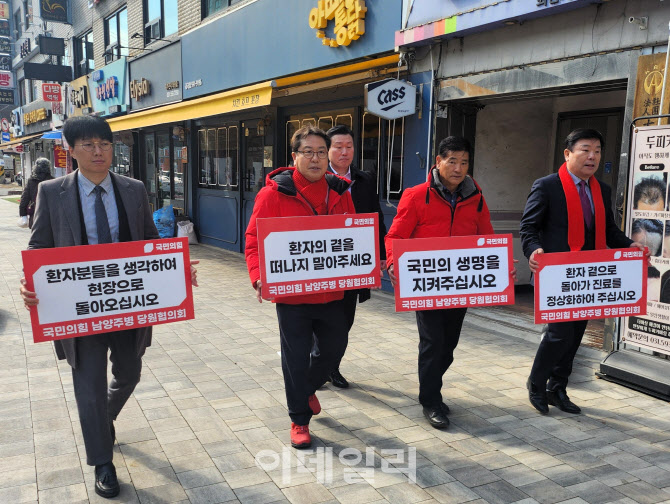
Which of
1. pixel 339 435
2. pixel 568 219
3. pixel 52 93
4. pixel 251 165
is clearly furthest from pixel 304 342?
pixel 52 93

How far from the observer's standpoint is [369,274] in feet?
11.8

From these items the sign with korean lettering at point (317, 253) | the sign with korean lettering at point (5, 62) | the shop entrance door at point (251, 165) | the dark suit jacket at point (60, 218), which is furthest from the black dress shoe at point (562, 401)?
the sign with korean lettering at point (5, 62)

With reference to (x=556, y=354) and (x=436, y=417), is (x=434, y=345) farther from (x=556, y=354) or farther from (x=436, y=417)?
(x=556, y=354)

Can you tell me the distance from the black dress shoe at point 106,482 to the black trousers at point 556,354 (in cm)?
280

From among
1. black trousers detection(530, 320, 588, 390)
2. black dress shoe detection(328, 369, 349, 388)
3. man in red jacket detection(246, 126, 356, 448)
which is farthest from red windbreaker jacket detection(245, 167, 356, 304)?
black trousers detection(530, 320, 588, 390)

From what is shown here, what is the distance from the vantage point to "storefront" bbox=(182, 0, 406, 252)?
24.8 ft

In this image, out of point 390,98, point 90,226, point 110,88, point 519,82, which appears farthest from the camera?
point 110,88

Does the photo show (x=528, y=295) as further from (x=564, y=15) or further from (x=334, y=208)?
(x=334, y=208)

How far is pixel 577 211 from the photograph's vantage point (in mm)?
3734

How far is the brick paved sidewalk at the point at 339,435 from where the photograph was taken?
9.71ft

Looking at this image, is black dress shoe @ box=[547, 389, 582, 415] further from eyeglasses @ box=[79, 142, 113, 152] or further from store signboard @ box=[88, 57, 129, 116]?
store signboard @ box=[88, 57, 129, 116]

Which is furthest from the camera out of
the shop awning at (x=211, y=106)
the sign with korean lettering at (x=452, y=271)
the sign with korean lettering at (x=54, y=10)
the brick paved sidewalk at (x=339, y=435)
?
the sign with korean lettering at (x=54, y=10)

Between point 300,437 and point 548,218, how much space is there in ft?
7.24

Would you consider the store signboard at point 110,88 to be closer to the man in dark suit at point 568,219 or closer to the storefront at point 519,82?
the storefront at point 519,82
